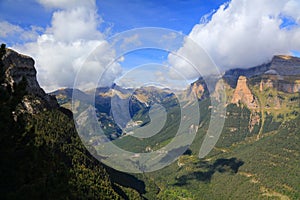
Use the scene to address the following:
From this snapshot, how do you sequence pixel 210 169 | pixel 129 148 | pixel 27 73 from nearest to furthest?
pixel 129 148 < pixel 27 73 < pixel 210 169

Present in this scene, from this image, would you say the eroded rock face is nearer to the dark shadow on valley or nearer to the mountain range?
the mountain range

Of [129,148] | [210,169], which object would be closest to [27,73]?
[129,148]

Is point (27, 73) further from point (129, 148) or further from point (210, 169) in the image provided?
point (210, 169)

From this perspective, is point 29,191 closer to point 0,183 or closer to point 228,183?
point 0,183

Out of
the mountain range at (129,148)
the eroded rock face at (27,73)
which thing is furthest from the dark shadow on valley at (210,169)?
the eroded rock face at (27,73)

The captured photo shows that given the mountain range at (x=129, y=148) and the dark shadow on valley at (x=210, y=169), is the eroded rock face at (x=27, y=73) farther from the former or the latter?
the dark shadow on valley at (x=210, y=169)

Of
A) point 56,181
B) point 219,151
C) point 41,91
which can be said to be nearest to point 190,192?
point 219,151

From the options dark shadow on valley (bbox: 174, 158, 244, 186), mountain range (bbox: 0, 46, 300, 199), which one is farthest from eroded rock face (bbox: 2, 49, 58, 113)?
dark shadow on valley (bbox: 174, 158, 244, 186)

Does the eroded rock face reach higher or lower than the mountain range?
higher
